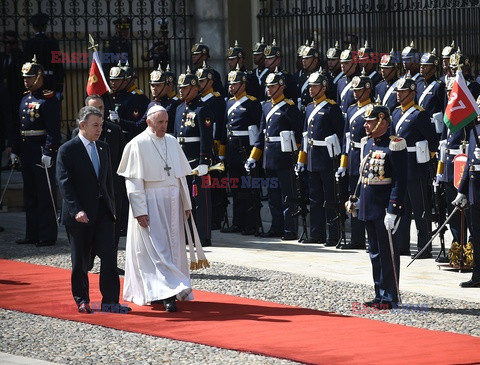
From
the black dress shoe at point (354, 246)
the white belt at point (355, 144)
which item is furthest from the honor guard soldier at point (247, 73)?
the black dress shoe at point (354, 246)

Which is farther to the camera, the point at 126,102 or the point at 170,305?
the point at 126,102

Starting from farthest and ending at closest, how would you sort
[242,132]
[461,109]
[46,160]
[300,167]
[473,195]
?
1. [242,132]
2. [300,167]
3. [46,160]
4. [473,195]
5. [461,109]

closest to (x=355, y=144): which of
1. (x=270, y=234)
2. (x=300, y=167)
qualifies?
(x=300, y=167)

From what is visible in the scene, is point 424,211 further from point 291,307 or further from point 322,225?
point 291,307

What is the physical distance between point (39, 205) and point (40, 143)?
77 cm

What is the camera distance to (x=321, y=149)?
17.0 meters

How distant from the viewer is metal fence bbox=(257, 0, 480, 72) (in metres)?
21.6

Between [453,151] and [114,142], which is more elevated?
[114,142]

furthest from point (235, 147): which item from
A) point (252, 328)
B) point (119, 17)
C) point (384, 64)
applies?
point (252, 328)

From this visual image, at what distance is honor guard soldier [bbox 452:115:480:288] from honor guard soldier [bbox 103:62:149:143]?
5.56 m

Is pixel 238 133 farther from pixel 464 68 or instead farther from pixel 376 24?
pixel 376 24

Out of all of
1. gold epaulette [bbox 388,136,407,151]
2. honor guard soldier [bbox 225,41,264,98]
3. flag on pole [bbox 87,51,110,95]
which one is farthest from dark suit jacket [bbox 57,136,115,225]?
honor guard soldier [bbox 225,41,264,98]

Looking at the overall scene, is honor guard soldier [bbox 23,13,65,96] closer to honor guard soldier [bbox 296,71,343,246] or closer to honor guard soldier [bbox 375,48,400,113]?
honor guard soldier [bbox 296,71,343,246]

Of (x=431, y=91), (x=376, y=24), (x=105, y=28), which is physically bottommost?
(x=431, y=91)
